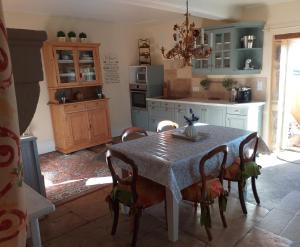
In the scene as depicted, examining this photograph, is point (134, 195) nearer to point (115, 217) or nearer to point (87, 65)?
point (115, 217)

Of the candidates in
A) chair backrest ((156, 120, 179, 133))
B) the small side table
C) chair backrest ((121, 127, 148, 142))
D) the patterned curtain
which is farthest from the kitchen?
the patterned curtain

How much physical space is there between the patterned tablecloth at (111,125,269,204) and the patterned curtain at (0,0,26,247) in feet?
5.73

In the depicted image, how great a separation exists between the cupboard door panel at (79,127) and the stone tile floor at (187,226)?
192 cm

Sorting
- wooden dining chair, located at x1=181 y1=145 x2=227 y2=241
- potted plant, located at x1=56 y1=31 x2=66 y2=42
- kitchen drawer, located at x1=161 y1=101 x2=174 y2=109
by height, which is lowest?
wooden dining chair, located at x1=181 y1=145 x2=227 y2=241

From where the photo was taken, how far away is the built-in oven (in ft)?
19.2

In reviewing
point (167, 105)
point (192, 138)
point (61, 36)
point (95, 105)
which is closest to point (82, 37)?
point (61, 36)

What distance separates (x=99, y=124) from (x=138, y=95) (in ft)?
4.08

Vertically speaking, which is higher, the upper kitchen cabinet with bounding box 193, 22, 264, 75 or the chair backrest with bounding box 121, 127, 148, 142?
the upper kitchen cabinet with bounding box 193, 22, 264, 75

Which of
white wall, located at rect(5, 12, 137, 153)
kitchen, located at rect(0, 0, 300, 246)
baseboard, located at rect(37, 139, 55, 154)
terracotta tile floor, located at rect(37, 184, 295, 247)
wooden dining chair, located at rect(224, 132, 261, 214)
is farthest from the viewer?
baseboard, located at rect(37, 139, 55, 154)

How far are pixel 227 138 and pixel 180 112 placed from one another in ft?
7.73

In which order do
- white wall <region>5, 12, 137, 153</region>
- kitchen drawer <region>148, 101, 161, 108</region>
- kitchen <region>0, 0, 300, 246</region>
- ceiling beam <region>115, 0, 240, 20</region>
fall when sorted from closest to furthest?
kitchen <region>0, 0, 300, 246</region> → ceiling beam <region>115, 0, 240, 20</region> → white wall <region>5, 12, 137, 153</region> → kitchen drawer <region>148, 101, 161, 108</region>

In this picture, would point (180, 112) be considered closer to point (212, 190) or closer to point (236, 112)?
point (236, 112)

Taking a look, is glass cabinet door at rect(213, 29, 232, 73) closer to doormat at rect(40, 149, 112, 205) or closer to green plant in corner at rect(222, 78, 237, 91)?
green plant in corner at rect(222, 78, 237, 91)

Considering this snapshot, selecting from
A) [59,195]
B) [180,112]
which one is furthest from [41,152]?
[180,112]
